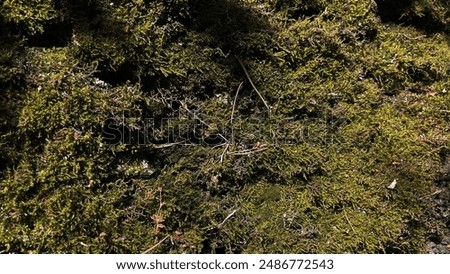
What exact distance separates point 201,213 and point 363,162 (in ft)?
2.63

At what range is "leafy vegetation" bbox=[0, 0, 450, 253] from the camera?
1.75 m

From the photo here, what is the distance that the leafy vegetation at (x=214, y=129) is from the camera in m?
1.75

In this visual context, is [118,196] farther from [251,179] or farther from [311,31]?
[311,31]

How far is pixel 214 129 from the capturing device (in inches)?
79.7

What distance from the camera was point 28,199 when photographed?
1.70m

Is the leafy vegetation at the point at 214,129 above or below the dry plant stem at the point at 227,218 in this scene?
above

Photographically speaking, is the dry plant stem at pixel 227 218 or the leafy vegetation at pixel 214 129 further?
the dry plant stem at pixel 227 218
